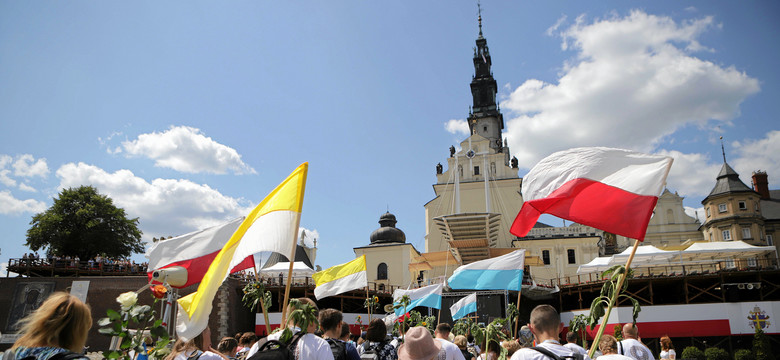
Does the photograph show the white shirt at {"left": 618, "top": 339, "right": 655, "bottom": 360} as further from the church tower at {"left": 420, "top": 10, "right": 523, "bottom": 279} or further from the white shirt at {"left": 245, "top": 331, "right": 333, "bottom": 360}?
the church tower at {"left": 420, "top": 10, "right": 523, "bottom": 279}

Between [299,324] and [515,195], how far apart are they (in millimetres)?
48334

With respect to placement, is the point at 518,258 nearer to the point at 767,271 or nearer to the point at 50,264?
the point at 767,271

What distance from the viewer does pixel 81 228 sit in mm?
43125

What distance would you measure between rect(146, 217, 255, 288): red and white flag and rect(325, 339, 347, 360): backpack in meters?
3.48

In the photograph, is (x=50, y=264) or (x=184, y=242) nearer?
(x=184, y=242)

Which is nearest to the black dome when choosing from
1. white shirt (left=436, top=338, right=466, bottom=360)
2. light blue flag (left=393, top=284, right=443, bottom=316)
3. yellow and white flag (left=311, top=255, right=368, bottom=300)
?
light blue flag (left=393, top=284, right=443, bottom=316)

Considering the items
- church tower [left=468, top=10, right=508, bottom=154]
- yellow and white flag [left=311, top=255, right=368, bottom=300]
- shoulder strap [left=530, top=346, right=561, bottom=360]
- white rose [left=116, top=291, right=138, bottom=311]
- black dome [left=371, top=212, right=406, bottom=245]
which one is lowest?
shoulder strap [left=530, top=346, right=561, bottom=360]

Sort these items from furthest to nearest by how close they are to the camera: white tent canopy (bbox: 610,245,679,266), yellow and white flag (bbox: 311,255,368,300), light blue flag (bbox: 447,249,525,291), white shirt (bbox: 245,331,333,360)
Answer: white tent canopy (bbox: 610,245,679,266), light blue flag (bbox: 447,249,525,291), yellow and white flag (bbox: 311,255,368,300), white shirt (bbox: 245,331,333,360)

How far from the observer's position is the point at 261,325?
32.8m

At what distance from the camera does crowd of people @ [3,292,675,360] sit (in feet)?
9.03

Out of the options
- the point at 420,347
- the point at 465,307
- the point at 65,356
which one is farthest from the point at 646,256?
the point at 65,356

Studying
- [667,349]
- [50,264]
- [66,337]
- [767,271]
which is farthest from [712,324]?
[50,264]

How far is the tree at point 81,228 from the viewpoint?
42.2 m

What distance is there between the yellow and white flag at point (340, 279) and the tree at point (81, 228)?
36.1m
